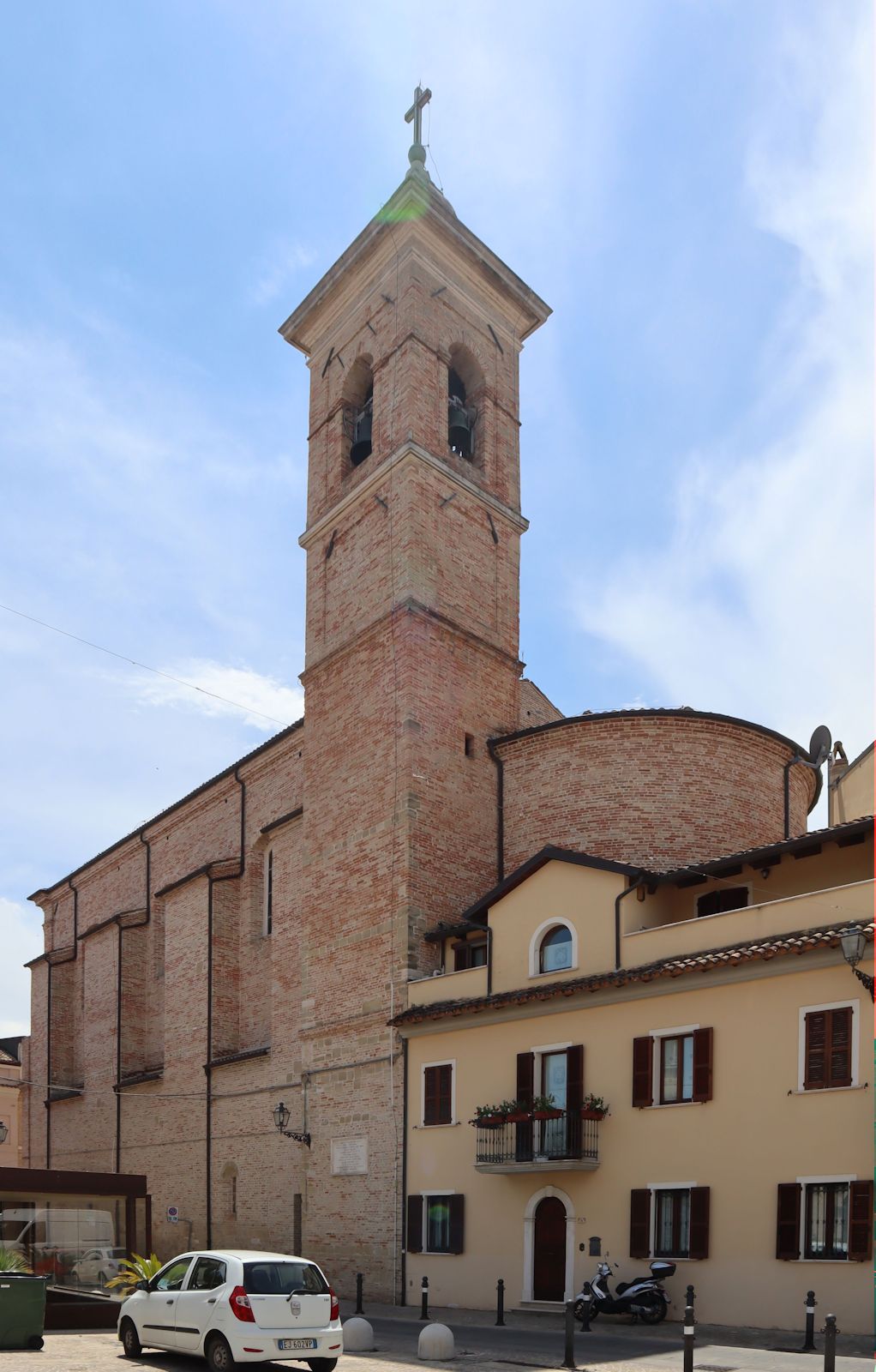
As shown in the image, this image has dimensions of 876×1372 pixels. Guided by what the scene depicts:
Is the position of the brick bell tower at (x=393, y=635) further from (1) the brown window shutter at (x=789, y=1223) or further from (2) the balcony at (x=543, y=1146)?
(1) the brown window shutter at (x=789, y=1223)

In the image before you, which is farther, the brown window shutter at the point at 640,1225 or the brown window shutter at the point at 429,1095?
the brown window shutter at the point at 429,1095

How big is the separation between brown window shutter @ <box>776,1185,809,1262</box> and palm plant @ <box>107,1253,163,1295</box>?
9.38 meters

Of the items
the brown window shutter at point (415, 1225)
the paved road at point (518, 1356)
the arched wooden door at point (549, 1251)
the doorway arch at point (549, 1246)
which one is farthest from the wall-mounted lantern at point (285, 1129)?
the paved road at point (518, 1356)

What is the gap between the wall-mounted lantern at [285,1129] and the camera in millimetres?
24266

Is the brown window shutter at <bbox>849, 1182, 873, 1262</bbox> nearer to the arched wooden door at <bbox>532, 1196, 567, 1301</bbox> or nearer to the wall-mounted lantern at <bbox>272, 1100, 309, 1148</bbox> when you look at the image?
the arched wooden door at <bbox>532, 1196, 567, 1301</bbox>

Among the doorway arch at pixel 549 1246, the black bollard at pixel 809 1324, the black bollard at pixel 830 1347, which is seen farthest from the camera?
the doorway arch at pixel 549 1246

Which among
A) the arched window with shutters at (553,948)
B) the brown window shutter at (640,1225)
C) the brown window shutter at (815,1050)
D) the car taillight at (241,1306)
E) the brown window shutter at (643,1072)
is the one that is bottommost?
the brown window shutter at (640,1225)

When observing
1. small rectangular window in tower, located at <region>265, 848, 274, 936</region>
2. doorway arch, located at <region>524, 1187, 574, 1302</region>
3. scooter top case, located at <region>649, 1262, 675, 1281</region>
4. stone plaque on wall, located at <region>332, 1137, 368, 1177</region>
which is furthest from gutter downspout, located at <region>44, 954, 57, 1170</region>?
scooter top case, located at <region>649, 1262, 675, 1281</region>

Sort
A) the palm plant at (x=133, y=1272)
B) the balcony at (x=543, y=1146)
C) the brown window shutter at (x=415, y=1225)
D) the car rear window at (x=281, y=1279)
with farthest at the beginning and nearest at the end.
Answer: the brown window shutter at (x=415, y=1225) < the palm plant at (x=133, y=1272) < the balcony at (x=543, y=1146) < the car rear window at (x=281, y=1279)

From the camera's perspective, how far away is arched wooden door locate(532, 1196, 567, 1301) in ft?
59.7

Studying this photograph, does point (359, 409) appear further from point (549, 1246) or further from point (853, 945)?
point (853, 945)

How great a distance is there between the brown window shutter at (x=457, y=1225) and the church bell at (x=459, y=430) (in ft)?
54.8

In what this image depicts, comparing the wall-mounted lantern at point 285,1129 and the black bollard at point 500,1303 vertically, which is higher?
the wall-mounted lantern at point 285,1129

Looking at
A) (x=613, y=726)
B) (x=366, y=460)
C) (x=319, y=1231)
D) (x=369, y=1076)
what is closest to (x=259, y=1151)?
(x=319, y=1231)
